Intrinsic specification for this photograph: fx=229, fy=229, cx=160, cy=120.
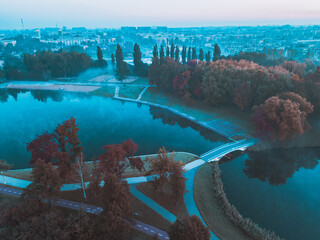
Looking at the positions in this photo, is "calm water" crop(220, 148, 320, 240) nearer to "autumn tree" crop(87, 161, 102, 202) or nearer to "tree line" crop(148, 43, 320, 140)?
"tree line" crop(148, 43, 320, 140)

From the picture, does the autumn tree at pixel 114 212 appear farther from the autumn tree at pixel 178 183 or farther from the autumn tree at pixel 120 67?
the autumn tree at pixel 120 67

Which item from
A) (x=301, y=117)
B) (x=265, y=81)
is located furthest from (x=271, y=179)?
(x=265, y=81)

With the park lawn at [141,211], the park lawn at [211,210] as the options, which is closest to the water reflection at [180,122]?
the park lawn at [211,210]

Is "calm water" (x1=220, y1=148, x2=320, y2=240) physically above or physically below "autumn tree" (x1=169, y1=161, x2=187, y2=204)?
below

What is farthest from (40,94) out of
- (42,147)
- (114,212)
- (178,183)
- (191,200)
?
(114,212)

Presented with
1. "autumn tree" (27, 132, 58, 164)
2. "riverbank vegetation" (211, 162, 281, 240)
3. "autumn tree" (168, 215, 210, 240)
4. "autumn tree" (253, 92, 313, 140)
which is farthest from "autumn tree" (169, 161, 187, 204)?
"autumn tree" (253, 92, 313, 140)

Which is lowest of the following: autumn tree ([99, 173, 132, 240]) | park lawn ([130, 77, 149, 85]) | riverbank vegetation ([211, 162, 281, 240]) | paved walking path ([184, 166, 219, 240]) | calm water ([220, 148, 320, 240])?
calm water ([220, 148, 320, 240])
